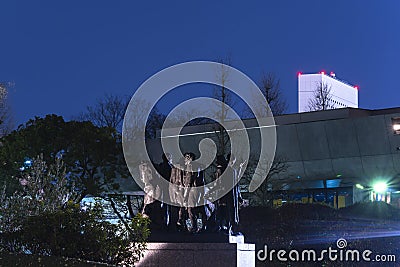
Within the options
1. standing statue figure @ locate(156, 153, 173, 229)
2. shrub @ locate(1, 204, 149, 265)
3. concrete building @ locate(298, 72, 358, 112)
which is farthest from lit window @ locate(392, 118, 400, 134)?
shrub @ locate(1, 204, 149, 265)

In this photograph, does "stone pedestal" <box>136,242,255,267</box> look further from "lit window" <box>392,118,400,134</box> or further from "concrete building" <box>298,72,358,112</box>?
"concrete building" <box>298,72,358,112</box>

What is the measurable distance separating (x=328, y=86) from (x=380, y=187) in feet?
55.4

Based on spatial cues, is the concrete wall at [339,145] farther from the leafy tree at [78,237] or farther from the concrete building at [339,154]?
the leafy tree at [78,237]

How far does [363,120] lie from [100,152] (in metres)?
14.3

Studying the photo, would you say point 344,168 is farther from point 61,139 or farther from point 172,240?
point 172,240

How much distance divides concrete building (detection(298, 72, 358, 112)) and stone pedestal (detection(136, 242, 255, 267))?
36.2 m

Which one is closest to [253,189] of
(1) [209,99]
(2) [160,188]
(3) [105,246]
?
(1) [209,99]

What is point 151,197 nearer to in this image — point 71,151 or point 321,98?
point 71,151

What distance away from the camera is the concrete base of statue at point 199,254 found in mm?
15352

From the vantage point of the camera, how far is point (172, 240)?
53.9ft

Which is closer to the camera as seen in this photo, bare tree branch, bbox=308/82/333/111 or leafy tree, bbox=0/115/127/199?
leafy tree, bbox=0/115/127/199

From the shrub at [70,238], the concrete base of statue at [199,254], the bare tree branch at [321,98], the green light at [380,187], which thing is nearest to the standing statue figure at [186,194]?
the concrete base of statue at [199,254]

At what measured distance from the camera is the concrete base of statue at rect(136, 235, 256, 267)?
15.4 meters

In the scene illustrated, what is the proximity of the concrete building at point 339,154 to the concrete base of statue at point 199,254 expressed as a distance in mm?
18787
